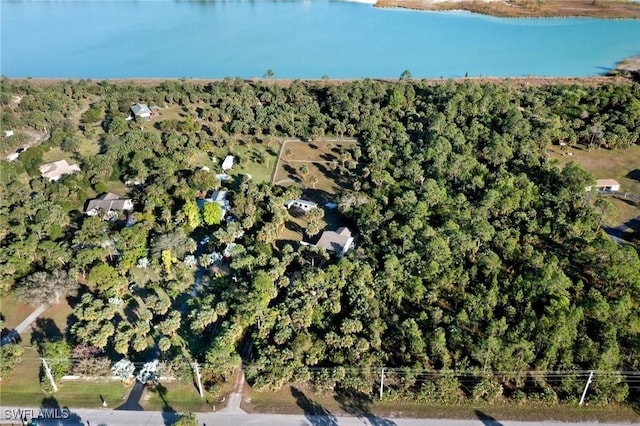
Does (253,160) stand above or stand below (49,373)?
above

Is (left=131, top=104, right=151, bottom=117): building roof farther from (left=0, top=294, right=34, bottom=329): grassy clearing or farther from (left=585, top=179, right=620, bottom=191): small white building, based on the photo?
(left=585, top=179, right=620, bottom=191): small white building

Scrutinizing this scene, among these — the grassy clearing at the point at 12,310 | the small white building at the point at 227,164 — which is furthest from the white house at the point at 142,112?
the grassy clearing at the point at 12,310

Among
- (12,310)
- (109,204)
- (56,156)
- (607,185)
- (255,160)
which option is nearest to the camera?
(12,310)

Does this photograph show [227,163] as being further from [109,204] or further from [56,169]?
[56,169]

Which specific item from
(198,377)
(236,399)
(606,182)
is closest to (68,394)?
(198,377)

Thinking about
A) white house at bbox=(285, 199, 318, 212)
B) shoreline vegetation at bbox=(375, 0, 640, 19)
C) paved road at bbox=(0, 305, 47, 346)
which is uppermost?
shoreline vegetation at bbox=(375, 0, 640, 19)

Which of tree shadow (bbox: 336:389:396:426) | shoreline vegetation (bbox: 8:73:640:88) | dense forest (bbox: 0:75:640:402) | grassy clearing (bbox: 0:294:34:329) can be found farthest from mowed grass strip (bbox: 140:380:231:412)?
shoreline vegetation (bbox: 8:73:640:88)
